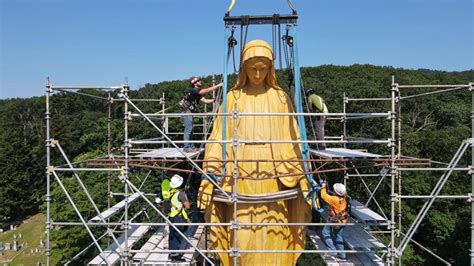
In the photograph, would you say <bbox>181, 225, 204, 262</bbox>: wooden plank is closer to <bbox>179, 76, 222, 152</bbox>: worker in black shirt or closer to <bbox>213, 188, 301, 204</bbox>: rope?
<bbox>213, 188, 301, 204</bbox>: rope

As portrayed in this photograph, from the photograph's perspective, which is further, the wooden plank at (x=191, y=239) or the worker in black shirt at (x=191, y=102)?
the worker in black shirt at (x=191, y=102)

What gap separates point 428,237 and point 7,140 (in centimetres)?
4646

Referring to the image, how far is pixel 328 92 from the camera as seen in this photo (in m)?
32.8

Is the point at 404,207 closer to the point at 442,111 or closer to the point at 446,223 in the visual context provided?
the point at 446,223

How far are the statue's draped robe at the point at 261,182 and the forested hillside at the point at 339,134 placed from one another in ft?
9.84

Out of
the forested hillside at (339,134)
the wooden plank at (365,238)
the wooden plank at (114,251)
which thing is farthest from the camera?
the forested hillside at (339,134)

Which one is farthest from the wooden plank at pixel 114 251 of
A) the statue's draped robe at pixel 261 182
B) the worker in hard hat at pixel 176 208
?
the statue's draped robe at pixel 261 182

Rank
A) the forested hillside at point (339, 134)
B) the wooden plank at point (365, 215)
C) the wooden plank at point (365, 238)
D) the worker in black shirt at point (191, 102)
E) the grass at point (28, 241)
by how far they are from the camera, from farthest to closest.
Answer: the grass at point (28, 241) < the forested hillside at point (339, 134) < the worker in black shirt at point (191, 102) < the wooden plank at point (365, 215) < the wooden plank at point (365, 238)

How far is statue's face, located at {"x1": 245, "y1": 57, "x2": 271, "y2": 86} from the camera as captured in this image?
7.61m

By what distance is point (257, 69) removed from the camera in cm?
773

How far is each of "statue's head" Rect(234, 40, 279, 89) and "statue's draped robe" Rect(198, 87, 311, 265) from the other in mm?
181

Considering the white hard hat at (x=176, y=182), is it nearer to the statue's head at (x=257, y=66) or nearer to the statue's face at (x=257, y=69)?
the statue's head at (x=257, y=66)

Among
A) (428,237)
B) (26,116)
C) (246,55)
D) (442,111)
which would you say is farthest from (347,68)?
(26,116)

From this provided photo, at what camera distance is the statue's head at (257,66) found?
7547 mm
